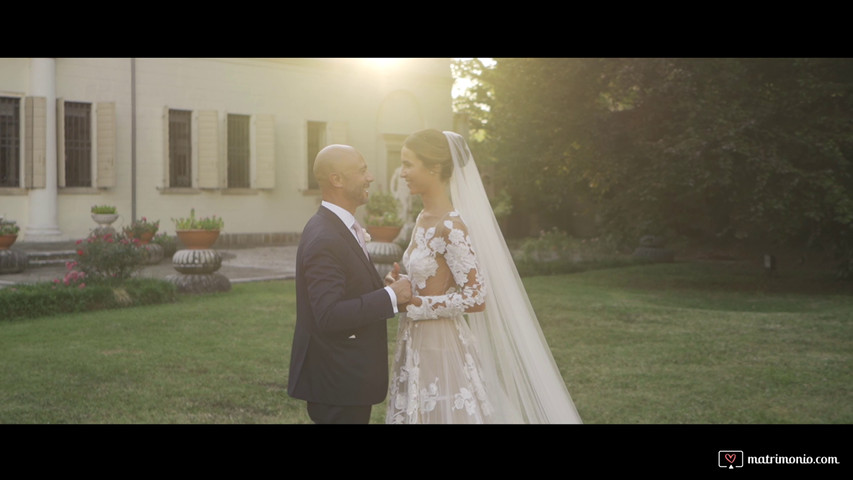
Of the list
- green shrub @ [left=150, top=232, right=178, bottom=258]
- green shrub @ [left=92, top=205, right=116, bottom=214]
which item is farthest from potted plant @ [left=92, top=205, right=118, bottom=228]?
green shrub @ [left=150, top=232, right=178, bottom=258]

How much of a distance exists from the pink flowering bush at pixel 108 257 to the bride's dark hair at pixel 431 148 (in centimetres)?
913

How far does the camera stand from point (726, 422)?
617cm

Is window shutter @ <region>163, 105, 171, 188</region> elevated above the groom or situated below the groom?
above

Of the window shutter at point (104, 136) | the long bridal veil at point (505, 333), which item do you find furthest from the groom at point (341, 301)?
the window shutter at point (104, 136)

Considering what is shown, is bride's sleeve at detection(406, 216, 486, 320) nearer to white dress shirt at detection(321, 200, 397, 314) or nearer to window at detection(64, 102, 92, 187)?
white dress shirt at detection(321, 200, 397, 314)

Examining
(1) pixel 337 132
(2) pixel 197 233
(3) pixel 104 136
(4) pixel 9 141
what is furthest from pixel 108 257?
(1) pixel 337 132

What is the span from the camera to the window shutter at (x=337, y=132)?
22016 millimetres

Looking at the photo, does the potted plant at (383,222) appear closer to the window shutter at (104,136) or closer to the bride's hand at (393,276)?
the window shutter at (104,136)

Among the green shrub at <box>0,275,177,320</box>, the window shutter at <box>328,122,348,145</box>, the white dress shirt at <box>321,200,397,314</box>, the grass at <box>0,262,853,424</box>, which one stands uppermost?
the window shutter at <box>328,122,348,145</box>

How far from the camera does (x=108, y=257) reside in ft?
37.8

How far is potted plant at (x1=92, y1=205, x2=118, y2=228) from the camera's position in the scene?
1664cm

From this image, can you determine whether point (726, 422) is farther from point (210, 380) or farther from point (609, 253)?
point (609, 253)

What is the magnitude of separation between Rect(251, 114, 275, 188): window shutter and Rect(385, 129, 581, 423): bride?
17.3 meters

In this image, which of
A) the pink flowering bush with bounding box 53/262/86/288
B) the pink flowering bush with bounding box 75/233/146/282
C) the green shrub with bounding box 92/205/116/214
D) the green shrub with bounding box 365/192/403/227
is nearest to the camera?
the pink flowering bush with bounding box 53/262/86/288
